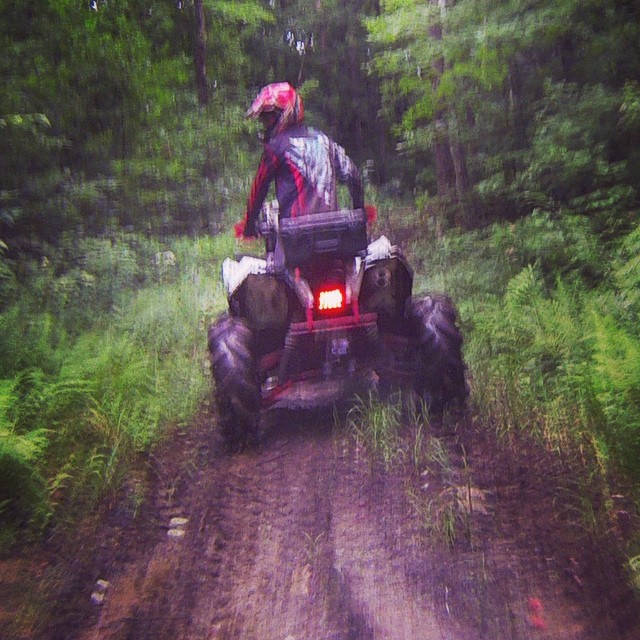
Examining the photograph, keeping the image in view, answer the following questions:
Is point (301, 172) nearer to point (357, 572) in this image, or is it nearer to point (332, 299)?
point (332, 299)

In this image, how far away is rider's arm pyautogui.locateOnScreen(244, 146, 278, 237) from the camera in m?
4.61

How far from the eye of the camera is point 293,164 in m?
4.56

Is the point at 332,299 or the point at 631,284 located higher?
the point at 631,284

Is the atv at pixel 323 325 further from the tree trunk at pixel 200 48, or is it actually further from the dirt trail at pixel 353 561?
the tree trunk at pixel 200 48

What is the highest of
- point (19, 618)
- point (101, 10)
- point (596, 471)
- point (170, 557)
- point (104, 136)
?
point (101, 10)

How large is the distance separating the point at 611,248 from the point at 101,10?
16.7 feet

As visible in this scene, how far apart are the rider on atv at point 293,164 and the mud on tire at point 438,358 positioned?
2.86 feet

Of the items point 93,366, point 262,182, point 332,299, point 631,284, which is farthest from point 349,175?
point 93,366

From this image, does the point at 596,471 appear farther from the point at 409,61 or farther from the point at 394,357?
the point at 409,61

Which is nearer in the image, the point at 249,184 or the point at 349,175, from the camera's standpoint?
the point at 349,175

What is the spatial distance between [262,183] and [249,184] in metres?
2.74

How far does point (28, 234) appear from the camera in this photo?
6375 mm

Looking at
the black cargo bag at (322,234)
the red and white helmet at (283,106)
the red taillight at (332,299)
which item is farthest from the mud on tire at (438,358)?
the red and white helmet at (283,106)

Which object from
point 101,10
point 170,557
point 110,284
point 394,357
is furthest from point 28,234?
point 170,557
